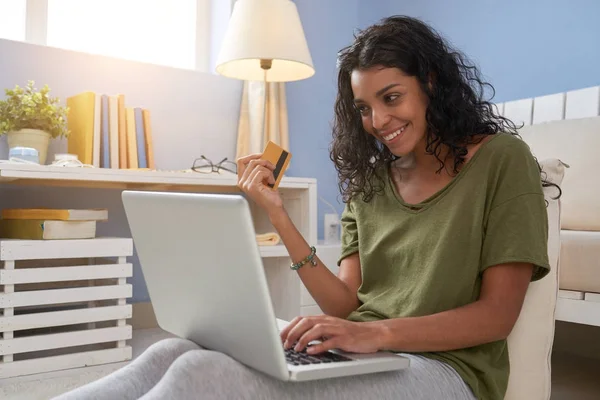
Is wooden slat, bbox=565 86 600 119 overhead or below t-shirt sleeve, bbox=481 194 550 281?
overhead

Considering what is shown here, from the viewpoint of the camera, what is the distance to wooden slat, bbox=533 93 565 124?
8.12 feet

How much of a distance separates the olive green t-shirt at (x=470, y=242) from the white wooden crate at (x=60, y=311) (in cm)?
121

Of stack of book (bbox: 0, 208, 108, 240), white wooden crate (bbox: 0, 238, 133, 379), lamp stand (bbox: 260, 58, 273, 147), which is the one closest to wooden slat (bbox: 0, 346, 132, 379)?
white wooden crate (bbox: 0, 238, 133, 379)

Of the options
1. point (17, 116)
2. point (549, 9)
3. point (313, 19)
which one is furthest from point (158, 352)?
point (313, 19)

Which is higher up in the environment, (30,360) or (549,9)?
(549,9)

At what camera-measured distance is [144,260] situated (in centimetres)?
94

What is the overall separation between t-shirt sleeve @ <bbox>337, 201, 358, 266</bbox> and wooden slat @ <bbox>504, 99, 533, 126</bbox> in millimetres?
1611

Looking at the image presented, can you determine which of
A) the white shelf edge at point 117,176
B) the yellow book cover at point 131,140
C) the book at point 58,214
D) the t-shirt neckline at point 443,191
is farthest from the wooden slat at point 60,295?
the t-shirt neckline at point 443,191

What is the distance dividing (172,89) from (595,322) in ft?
6.47

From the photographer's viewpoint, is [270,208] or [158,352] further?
[270,208]

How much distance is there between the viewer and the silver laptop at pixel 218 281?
67 cm

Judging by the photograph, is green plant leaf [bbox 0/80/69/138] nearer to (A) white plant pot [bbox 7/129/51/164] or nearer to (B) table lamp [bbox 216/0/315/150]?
(A) white plant pot [bbox 7/129/51/164]

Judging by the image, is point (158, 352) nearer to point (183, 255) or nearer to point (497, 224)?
point (183, 255)

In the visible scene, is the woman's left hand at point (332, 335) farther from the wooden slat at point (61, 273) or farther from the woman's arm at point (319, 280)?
the wooden slat at point (61, 273)
